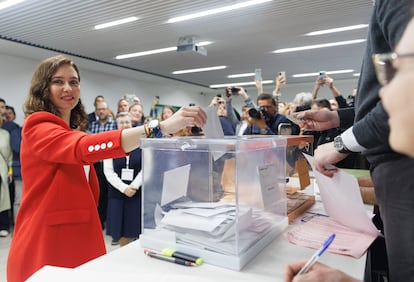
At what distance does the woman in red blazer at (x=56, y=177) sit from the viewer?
0.95 m

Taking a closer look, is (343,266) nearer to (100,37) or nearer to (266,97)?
(266,97)

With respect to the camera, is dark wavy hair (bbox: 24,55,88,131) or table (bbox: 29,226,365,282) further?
dark wavy hair (bbox: 24,55,88,131)

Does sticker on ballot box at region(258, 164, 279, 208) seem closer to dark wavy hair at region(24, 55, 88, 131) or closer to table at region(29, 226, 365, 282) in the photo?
table at region(29, 226, 365, 282)

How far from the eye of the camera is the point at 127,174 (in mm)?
2891

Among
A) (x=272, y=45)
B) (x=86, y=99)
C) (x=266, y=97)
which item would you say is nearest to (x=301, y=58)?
(x=272, y=45)

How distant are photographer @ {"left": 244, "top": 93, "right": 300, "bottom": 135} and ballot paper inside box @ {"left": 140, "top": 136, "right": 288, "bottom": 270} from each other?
2.21 meters

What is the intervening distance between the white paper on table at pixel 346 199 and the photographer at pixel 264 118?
2.14m

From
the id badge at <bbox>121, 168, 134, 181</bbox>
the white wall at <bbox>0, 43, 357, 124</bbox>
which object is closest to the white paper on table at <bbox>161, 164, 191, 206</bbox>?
the id badge at <bbox>121, 168, 134, 181</bbox>

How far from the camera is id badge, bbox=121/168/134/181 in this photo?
288cm

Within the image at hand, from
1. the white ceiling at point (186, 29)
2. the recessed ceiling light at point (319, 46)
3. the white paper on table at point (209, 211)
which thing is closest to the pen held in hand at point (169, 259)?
the white paper on table at point (209, 211)

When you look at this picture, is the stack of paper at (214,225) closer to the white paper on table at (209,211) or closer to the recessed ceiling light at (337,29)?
the white paper on table at (209,211)

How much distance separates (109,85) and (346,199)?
8.18 m

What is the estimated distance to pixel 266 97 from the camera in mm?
3281

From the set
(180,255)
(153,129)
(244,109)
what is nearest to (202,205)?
(180,255)
